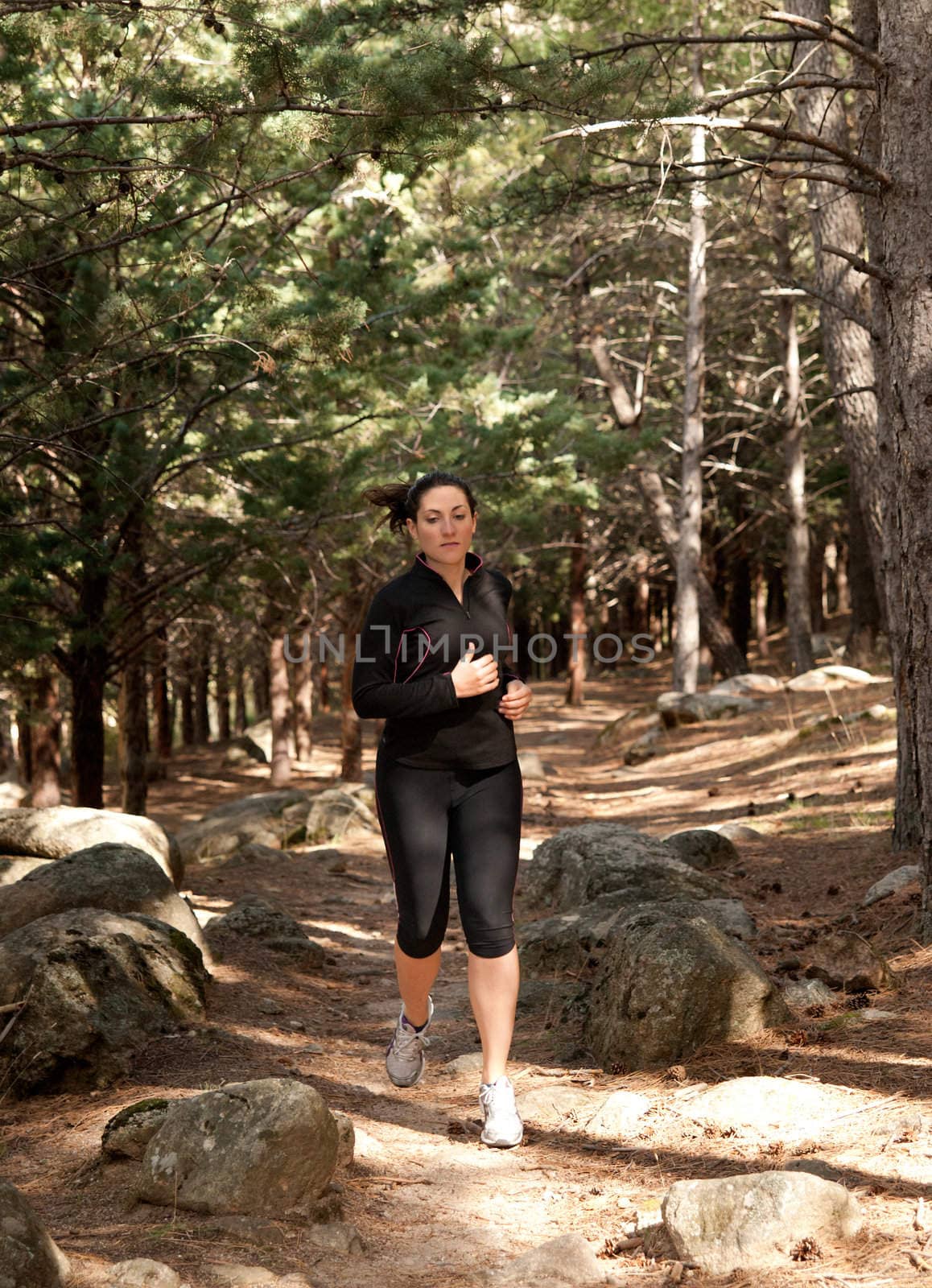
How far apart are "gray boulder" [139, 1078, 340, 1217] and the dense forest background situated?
280 centimetres

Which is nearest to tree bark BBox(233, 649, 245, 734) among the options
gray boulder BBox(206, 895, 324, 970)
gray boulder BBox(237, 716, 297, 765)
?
gray boulder BBox(237, 716, 297, 765)

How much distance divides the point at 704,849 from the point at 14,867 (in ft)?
15.3

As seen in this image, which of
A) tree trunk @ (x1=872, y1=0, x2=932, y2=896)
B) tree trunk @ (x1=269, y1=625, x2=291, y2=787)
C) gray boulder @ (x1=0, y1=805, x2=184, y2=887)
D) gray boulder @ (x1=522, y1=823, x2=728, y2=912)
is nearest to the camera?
tree trunk @ (x1=872, y1=0, x2=932, y2=896)

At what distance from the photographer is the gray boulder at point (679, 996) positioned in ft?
14.6

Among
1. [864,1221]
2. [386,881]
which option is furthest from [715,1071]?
[386,881]

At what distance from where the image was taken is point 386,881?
34.2 ft

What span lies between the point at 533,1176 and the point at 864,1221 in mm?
1092

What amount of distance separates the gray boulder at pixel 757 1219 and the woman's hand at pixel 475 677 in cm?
159

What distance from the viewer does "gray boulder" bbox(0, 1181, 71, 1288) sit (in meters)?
2.56

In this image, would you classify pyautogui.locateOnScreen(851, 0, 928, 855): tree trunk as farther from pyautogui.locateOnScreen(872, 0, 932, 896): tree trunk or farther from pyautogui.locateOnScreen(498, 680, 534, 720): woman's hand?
pyautogui.locateOnScreen(498, 680, 534, 720): woman's hand

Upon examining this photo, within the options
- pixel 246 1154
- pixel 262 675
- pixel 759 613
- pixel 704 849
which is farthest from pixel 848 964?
pixel 759 613

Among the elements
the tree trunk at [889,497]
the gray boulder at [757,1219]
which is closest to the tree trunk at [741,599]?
the tree trunk at [889,497]

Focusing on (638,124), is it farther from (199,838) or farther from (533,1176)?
(199,838)

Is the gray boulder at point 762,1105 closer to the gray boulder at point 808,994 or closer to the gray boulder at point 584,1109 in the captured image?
the gray boulder at point 584,1109
